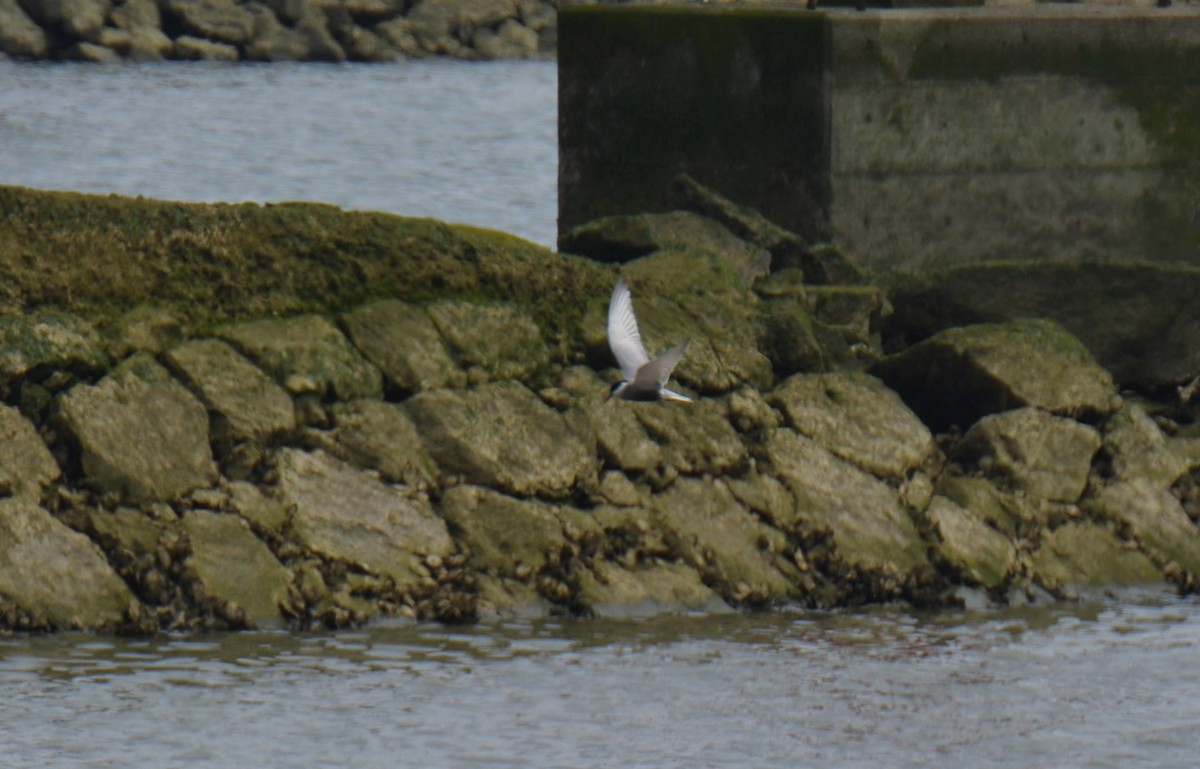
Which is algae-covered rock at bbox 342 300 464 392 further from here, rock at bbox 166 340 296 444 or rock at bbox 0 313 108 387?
rock at bbox 0 313 108 387

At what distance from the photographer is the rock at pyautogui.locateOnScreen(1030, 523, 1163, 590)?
12.0m

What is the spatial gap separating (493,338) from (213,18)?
3392 centimetres

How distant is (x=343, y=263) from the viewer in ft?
39.0

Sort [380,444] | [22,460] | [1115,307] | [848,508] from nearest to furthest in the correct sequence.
Answer: [22,460]
[380,444]
[848,508]
[1115,307]

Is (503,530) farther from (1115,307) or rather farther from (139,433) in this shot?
(1115,307)

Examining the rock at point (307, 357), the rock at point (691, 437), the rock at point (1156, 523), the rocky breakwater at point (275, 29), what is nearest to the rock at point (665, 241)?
the rock at point (691, 437)

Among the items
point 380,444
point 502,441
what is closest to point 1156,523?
point 502,441

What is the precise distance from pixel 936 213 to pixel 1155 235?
165 cm

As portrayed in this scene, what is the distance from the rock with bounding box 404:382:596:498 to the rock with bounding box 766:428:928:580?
106cm

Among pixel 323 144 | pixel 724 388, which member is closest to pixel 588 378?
pixel 724 388

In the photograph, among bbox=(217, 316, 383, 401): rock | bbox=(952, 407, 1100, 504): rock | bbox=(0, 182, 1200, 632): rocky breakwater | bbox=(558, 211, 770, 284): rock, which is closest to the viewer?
bbox=(0, 182, 1200, 632): rocky breakwater

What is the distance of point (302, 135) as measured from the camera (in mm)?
39719

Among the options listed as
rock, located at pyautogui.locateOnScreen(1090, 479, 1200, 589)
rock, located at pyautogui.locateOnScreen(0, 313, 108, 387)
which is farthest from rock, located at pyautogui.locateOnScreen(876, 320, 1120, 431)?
rock, located at pyautogui.locateOnScreen(0, 313, 108, 387)

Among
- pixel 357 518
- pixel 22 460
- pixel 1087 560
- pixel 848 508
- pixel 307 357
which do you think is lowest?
pixel 1087 560
